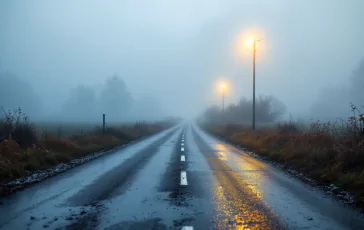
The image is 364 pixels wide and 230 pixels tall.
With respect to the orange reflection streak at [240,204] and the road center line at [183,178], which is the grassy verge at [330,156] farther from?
the road center line at [183,178]

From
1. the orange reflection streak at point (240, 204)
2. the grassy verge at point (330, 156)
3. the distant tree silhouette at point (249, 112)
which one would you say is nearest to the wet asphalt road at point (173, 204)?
the orange reflection streak at point (240, 204)

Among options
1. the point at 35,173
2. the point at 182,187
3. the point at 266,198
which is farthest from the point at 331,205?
the point at 35,173

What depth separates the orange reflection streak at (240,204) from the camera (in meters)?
5.11

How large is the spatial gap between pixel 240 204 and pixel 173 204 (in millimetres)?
1479

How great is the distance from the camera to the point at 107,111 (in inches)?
3974

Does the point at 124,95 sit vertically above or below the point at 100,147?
above

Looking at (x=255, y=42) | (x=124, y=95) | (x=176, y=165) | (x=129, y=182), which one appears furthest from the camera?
(x=124, y=95)

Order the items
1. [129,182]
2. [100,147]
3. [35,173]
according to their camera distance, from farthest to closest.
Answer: [100,147]
[35,173]
[129,182]

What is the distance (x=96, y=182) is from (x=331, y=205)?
6.42m

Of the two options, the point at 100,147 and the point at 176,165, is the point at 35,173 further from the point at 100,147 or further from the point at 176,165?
the point at 100,147

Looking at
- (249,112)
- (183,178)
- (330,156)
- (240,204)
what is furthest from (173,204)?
(249,112)

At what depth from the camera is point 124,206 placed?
20.4 feet

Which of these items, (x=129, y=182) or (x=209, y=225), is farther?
(x=129, y=182)

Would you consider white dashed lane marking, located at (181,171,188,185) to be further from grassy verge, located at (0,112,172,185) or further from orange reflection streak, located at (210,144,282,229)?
grassy verge, located at (0,112,172,185)
